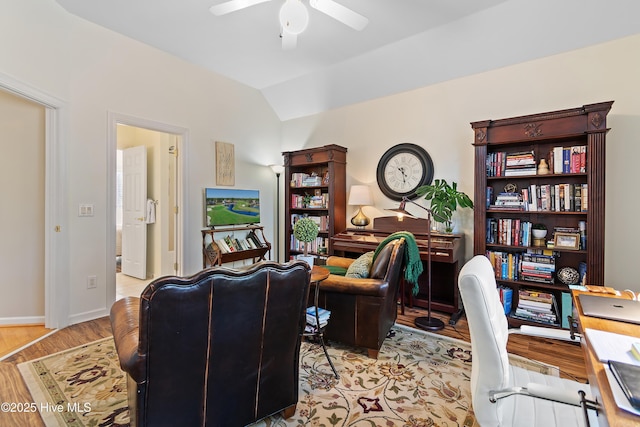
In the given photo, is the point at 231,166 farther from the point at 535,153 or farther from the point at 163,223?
the point at 535,153

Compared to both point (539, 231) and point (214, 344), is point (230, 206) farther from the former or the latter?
point (539, 231)

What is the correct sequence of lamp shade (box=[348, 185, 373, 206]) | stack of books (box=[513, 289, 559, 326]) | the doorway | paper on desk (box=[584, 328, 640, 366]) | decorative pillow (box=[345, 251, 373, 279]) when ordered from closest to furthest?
paper on desk (box=[584, 328, 640, 366]) → decorative pillow (box=[345, 251, 373, 279]) → stack of books (box=[513, 289, 559, 326]) → lamp shade (box=[348, 185, 373, 206]) → the doorway

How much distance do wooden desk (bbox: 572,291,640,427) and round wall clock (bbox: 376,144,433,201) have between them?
2.52 m

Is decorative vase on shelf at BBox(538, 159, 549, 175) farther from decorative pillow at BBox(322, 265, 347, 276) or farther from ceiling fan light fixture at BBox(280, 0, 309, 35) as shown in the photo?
ceiling fan light fixture at BBox(280, 0, 309, 35)

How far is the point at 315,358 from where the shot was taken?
231cm

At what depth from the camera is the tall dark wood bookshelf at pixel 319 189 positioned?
13.6 feet

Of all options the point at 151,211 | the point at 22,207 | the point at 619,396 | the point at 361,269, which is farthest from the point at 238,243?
the point at 619,396

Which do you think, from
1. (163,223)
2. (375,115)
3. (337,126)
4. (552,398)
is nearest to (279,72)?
(337,126)

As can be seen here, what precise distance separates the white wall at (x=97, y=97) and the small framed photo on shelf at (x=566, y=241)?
3929 mm

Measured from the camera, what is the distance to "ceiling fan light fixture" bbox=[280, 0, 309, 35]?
1.97 metres

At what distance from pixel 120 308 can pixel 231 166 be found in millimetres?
3017

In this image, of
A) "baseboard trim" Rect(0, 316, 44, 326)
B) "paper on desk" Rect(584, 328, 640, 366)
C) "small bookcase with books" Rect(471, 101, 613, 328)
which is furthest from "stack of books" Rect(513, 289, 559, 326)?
"baseboard trim" Rect(0, 316, 44, 326)

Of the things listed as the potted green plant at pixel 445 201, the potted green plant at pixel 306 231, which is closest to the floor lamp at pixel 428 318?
the potted green plant at pixel 445 201

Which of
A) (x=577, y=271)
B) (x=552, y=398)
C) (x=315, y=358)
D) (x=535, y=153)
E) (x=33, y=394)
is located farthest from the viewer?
(x=535, y=153)
